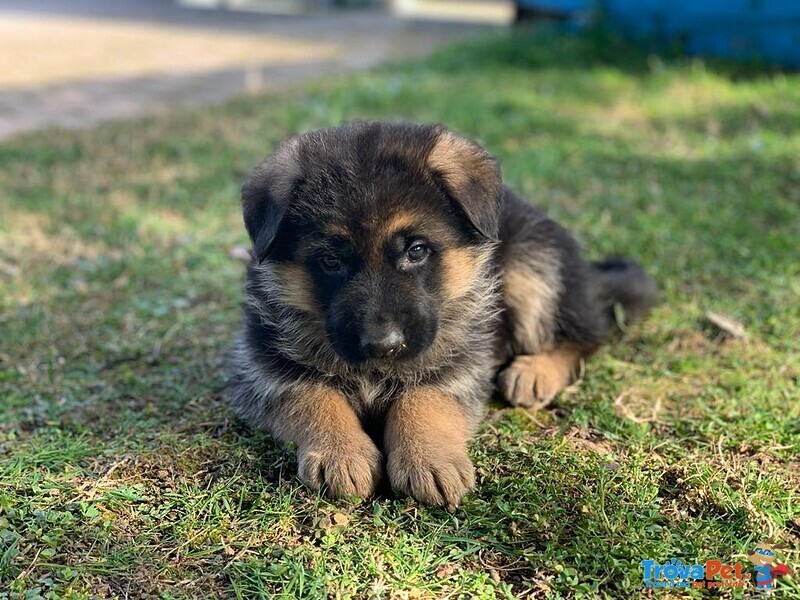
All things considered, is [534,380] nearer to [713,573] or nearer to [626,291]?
[626,291]

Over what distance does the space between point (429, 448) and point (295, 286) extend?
2.39 ft

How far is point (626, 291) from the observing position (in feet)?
12.2

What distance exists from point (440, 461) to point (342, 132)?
121cm

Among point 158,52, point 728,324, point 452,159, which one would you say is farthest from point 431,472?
point 158,52

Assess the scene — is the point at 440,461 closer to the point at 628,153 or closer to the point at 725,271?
the point at 725,271

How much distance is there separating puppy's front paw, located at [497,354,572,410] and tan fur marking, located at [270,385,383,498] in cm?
72

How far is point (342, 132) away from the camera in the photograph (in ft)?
9.24

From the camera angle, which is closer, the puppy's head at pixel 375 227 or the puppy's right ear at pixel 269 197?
the puppy's head at pixel 375 227

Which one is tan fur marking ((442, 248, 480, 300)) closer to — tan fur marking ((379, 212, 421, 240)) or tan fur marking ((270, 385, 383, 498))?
tan fur marking ((379, 212, 421, 240))

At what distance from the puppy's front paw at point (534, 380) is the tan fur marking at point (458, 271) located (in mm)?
477

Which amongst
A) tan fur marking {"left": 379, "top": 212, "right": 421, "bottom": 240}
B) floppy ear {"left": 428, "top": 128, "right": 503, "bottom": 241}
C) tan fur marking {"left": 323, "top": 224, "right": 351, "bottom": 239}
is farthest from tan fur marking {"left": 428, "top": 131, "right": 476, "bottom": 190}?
tan fur marking {"left": 323, "top": 224, "right": 351, "bottom": 239}

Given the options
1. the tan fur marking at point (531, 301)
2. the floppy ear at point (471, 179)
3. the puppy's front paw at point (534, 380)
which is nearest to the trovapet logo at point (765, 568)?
the puppy's front paw at point (534, 380)

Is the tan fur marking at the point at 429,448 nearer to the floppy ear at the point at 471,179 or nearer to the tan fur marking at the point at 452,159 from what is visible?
Answer: the floppy ear at the point at 471,179

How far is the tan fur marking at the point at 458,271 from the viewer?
274 cm
